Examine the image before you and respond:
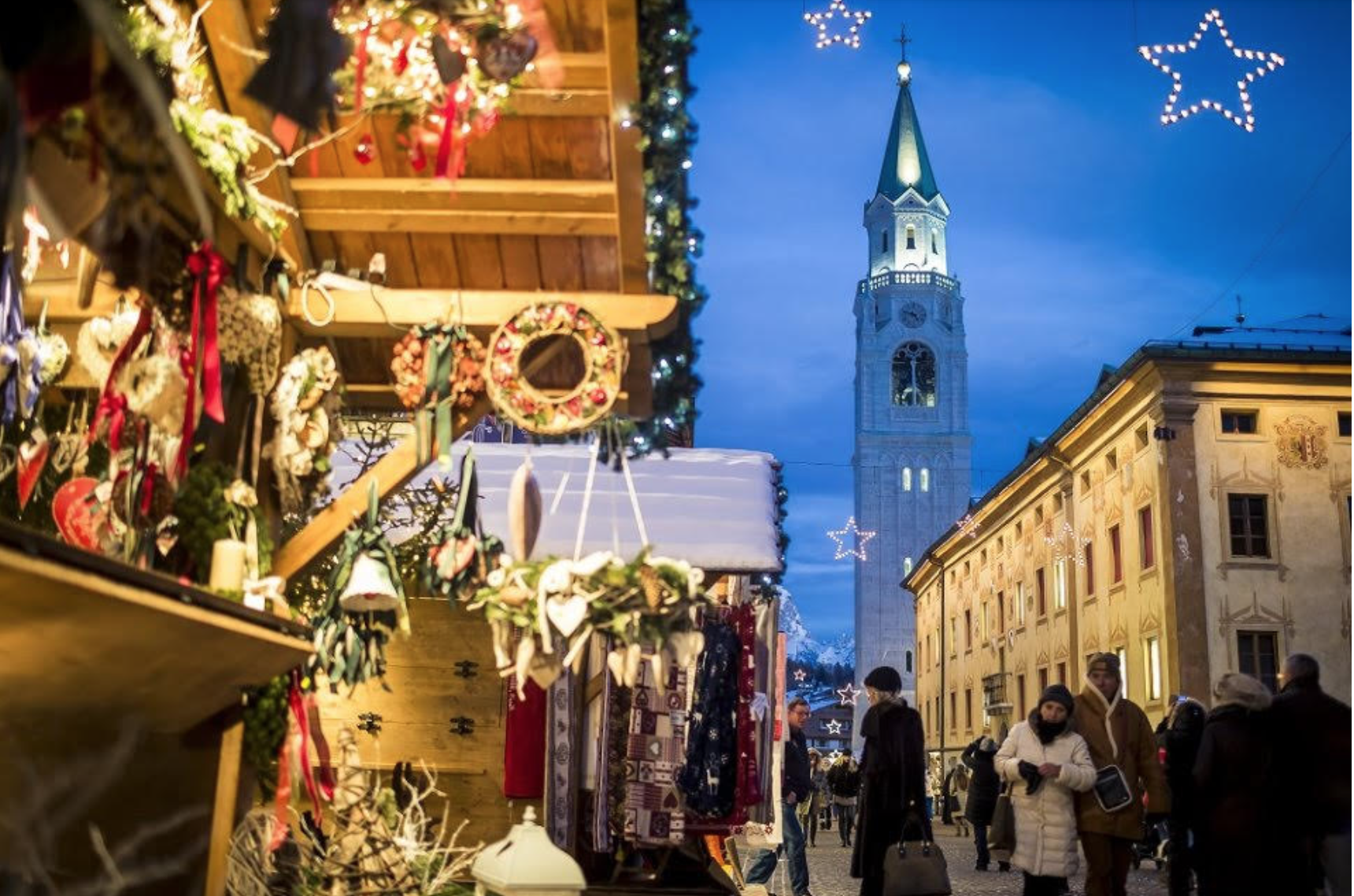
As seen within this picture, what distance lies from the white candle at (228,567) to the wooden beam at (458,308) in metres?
1.15

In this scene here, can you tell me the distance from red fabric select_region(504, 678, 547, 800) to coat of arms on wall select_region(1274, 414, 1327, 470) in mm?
23632

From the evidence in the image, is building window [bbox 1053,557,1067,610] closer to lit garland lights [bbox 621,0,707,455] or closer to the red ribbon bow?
lit garland lights [bbox 621,0,707,455]

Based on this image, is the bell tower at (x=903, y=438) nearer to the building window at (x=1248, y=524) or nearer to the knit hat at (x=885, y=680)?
the building window at (x=1248, y=524)

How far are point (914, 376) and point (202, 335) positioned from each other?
306 ft

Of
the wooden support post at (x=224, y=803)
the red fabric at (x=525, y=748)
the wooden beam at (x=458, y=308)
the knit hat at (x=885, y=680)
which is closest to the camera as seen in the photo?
the wooden support post at (x=224, y=803)

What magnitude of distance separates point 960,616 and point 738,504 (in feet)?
143

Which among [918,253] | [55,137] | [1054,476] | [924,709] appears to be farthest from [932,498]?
[55,137]

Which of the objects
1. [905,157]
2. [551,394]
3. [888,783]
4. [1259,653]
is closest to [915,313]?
[905,157]

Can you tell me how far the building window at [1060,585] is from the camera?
1417 inches

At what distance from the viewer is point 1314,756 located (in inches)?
307

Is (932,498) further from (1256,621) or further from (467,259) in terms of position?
(467,259)

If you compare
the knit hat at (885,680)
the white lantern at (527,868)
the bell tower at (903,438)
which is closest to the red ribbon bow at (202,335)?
the white lantern at (527,868)

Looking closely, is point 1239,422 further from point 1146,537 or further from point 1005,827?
point 1005,827

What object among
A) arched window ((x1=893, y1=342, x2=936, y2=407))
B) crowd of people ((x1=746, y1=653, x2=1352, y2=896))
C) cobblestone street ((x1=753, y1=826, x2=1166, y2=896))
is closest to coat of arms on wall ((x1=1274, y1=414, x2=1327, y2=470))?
cobblestone street ((x1=753, y1=826, x2=1166, y2=896))
